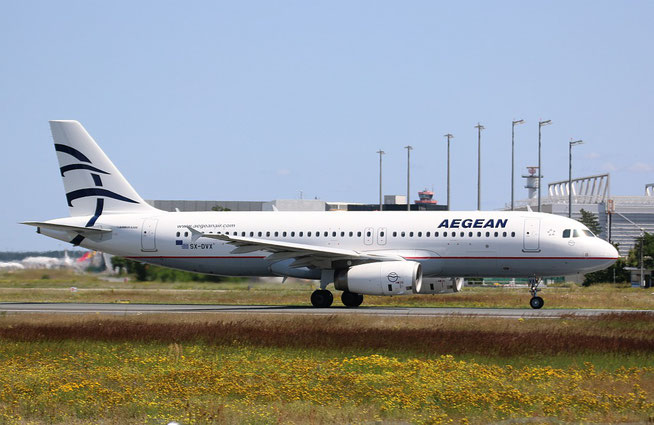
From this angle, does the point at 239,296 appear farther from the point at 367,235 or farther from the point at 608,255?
the point at 608,255

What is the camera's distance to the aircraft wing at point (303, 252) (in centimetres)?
3350

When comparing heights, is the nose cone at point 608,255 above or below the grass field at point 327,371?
above

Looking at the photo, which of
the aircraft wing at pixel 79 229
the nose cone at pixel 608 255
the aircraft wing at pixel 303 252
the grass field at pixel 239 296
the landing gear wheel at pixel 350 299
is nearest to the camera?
the aircraft wing at pixel 303 252

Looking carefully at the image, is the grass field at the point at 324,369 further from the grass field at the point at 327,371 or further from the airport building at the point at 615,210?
the airport building at the point at 615,210

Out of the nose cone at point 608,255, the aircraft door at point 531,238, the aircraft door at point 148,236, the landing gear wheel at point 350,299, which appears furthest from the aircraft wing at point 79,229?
the nose cone at point 608,255

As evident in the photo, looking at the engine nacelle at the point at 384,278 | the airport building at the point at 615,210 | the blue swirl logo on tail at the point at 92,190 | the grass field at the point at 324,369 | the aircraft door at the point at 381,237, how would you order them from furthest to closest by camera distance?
1. the airport building at the point at 615,210
2. the blue swirl logo on tail at the point at 92,190
3. the aircraft door at the point at 381,237
4. the engine nacelle at the point at 384,278
5. the grass field at the point at 324,369

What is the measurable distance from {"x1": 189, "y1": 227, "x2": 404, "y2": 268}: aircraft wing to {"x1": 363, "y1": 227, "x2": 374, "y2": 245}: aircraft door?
2.14ft

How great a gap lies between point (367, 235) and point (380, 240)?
62 centimetres

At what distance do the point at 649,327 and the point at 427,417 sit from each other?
14.7 metres

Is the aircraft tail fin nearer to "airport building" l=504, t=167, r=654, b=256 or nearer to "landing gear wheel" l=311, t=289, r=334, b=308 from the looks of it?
"landing gear wheel" l=311, t=289, r=334, b=308

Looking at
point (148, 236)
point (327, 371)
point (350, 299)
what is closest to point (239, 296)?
point (148, 236)

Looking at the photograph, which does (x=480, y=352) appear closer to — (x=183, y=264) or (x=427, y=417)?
(x=427, y=417)

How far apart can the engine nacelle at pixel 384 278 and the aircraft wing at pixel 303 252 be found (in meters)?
0.80

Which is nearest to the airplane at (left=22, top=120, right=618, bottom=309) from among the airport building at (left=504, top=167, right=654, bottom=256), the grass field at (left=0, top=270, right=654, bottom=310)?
the grass field at (left=0, top=270, right=654, bottom=310)
